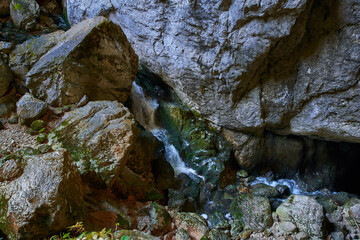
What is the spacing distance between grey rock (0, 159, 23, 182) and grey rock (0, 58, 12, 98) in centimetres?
322

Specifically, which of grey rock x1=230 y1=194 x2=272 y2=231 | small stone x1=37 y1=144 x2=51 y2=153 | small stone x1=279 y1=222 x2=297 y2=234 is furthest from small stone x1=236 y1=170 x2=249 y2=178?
small stone x1=37 y1=144 x2=51 y2=153

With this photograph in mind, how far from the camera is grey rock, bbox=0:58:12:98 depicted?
552 cm

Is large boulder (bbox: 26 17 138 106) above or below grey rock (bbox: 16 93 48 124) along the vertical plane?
above

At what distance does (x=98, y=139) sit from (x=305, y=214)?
5.47m

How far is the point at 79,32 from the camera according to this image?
5.88 metres

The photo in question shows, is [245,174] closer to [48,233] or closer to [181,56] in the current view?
[181,56]

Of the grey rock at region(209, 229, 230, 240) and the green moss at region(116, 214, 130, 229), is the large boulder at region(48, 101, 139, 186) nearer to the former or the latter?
the green moss at region(116, 214, 130, 229)

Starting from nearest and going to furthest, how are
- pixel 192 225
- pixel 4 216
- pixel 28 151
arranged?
pixel 4 216, pixel 28 151, pixel 192 225

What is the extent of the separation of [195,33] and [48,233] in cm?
576

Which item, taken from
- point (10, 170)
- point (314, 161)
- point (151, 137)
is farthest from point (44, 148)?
point (314, 161)

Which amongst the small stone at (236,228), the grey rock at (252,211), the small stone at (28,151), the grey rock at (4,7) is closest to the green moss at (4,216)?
the small stone at (28,151)

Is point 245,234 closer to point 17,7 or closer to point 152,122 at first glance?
point 152,122

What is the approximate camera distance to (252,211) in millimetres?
6359

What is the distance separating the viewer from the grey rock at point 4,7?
29.3ft
